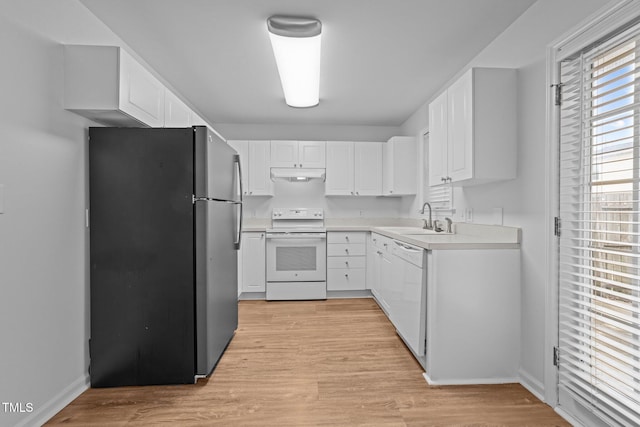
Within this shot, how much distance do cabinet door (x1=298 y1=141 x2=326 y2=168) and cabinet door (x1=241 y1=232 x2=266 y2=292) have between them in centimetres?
121

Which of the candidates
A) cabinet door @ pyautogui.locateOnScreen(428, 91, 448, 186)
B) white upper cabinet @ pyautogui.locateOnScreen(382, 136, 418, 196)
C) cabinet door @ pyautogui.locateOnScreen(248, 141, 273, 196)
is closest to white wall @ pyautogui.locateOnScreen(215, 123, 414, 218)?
cabinet door @ pyautogui.locateOnScreen(248, 141, 273, 196)

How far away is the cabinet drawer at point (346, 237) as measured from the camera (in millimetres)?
4531

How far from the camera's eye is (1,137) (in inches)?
62.7

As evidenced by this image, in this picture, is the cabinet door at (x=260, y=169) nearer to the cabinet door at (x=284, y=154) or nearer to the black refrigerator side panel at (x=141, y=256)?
the cabinet door at (x=284, y=154)

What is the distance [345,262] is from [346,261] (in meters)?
0.02

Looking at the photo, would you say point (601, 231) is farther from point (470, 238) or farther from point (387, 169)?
point (387, 169)

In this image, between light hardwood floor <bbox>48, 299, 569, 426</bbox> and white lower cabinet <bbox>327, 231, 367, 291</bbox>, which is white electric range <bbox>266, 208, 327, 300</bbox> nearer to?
white lower cabinet <bbox>327, 231, 367, 291</bbox>

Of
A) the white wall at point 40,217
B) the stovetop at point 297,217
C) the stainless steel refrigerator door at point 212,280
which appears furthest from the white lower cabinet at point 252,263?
the white wall at point 40,217

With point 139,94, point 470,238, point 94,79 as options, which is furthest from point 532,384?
point 94,79

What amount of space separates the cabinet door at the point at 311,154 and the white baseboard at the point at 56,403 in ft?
11.3

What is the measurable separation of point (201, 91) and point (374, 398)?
11.1 feet

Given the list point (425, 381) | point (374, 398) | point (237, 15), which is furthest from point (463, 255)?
point (237, 15)

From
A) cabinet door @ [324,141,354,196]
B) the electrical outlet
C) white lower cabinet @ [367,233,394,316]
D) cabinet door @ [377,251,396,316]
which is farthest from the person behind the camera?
cabinet door @ [324,141,354,196]

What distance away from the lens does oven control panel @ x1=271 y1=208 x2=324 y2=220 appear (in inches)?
197
